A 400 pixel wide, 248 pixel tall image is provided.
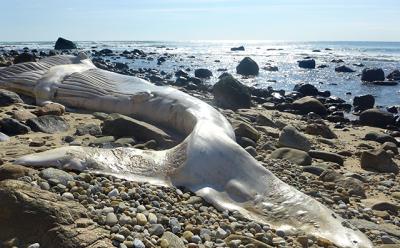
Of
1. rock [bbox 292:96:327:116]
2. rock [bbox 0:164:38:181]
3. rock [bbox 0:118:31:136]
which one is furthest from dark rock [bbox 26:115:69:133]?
rock [bbox 292:96:327:116]

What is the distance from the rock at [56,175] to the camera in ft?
11.7

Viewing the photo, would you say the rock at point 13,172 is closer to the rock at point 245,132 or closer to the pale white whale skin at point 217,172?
the pale white whale skin at point 217,172

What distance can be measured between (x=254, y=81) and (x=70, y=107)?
1338 centimetres

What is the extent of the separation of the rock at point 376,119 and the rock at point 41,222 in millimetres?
8868

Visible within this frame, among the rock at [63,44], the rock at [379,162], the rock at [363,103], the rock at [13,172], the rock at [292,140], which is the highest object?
the rock at [13,172]

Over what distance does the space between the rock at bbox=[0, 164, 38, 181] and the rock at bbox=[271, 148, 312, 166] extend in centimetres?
328

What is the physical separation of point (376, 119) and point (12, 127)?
7963 mm

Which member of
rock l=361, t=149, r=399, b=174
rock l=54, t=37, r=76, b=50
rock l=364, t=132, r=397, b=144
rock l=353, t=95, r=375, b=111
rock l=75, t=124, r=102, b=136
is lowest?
rock l=54, t=37, r=76, b=50

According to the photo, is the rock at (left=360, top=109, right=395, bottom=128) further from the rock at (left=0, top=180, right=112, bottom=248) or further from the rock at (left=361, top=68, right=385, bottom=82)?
the rock at (left=361, top=68, right=385, bottom=82)

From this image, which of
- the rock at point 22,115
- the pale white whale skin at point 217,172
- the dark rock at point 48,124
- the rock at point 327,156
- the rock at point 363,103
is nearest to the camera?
the pale white whale skin at point 217,172

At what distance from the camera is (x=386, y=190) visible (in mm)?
5387

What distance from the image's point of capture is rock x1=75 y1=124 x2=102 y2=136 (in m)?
5.92

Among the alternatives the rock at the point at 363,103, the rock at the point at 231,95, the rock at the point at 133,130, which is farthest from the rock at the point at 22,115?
the rock at the point at 363,103

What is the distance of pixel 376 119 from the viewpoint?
10531mm
